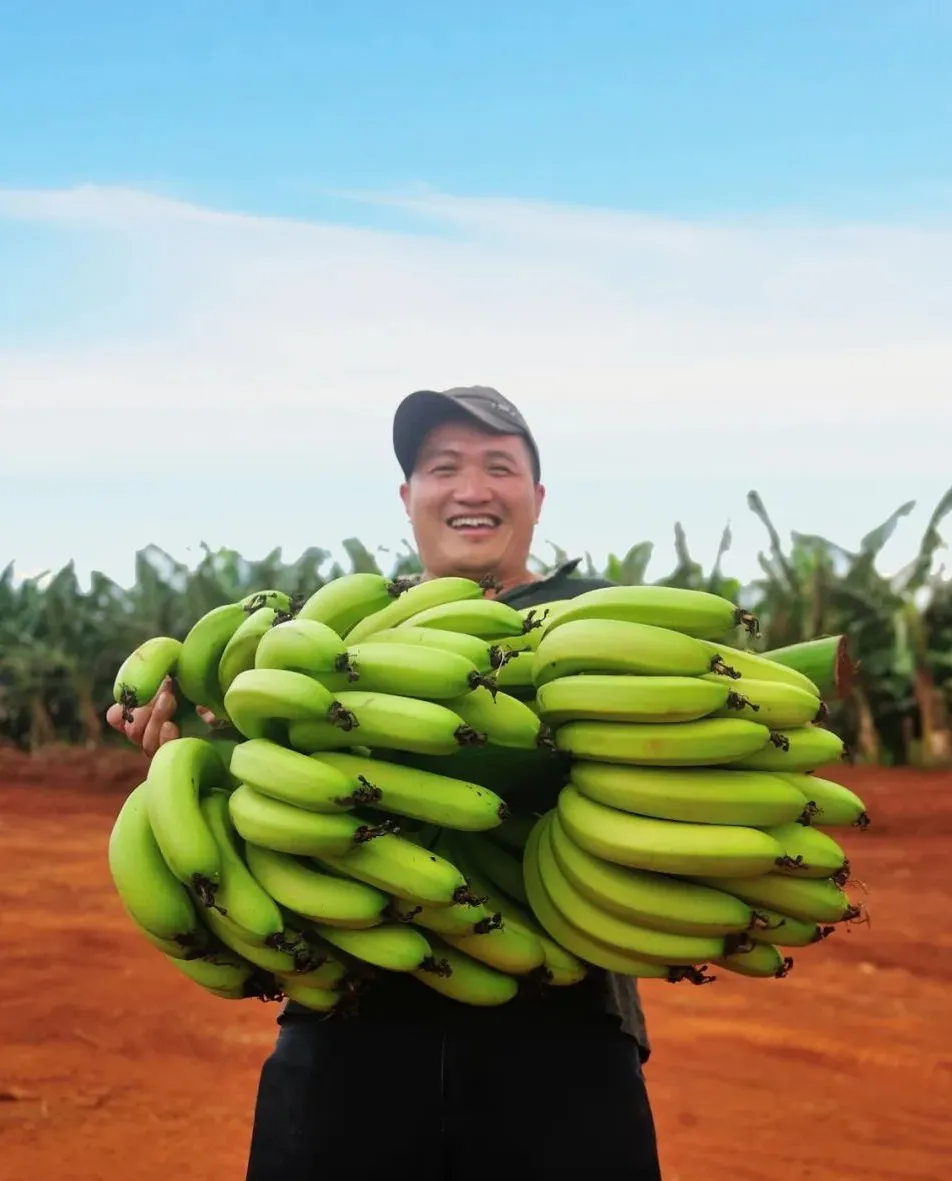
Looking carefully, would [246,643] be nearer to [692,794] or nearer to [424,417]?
[692,794]

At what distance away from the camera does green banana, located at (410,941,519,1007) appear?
195cm

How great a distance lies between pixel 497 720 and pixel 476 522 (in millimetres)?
1078

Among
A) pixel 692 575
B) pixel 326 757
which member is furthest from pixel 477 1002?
pixel 692 575

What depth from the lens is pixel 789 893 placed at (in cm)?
197

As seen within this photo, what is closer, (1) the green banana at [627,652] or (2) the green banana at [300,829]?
(2) the green banana at [300,829]

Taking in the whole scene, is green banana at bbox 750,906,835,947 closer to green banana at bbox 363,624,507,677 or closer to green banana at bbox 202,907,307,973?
green banana at bbox 363,624,507,677

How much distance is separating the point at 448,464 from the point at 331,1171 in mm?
1546

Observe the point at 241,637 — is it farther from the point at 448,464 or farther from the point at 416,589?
the point at 448,464

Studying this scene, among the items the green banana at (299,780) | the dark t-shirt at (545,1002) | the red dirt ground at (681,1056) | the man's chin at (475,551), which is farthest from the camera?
the red dirt ground at (681,1056)

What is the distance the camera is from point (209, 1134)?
5078 millimetres

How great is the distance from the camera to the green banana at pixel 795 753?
1957mm

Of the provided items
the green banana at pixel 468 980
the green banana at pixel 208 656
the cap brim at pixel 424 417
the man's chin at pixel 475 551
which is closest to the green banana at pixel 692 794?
the green banana at pixel 468 980

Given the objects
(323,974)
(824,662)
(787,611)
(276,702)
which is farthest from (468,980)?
(787,611)

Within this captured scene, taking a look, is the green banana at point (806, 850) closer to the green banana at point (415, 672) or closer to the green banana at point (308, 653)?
the green banana at point (415, 672)
